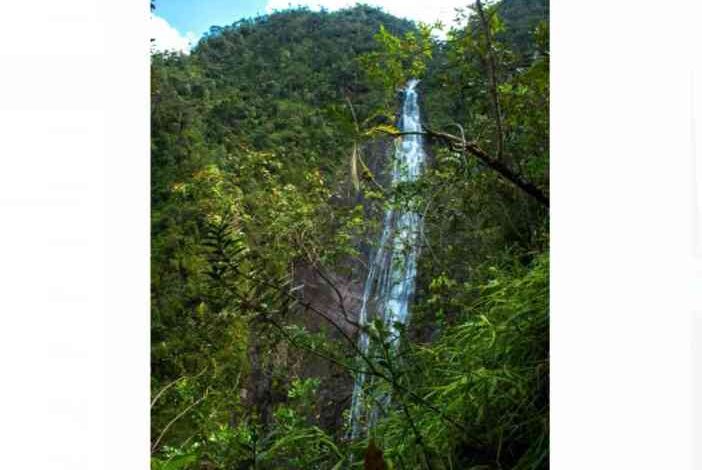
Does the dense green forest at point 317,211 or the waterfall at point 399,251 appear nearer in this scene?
the dense green forest at point 317,211

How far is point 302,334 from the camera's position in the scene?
1.23 metres

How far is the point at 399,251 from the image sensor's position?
1.59 metres

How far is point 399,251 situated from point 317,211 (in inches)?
9.3

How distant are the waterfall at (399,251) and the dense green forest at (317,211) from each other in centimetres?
3

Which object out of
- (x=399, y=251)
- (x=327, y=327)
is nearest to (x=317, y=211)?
(x=399, y=251)

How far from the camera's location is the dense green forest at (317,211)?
52.0 inches

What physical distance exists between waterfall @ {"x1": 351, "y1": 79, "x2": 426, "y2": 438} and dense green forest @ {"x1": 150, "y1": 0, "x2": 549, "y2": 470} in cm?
3

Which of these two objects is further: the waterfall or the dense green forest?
the waterfall

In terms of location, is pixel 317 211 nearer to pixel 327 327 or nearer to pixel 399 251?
pixel 399 251

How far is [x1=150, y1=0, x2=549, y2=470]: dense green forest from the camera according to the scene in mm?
1320

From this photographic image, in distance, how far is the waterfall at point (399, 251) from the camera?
4.97ft
